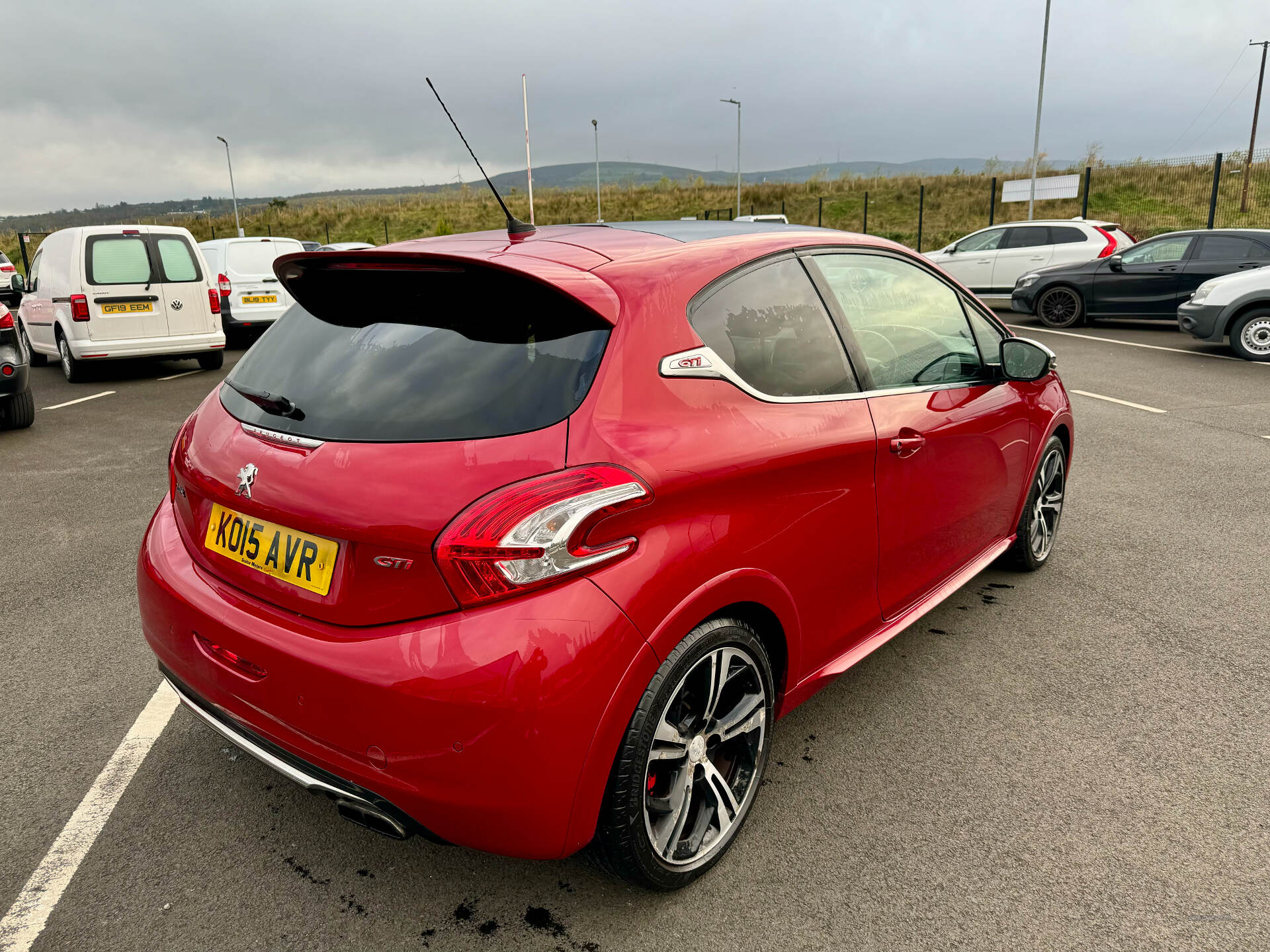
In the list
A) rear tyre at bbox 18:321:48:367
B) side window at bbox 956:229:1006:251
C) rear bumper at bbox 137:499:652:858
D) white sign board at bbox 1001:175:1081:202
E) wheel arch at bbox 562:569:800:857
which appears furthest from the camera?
white sign board at bbox 1001:175:1081:202

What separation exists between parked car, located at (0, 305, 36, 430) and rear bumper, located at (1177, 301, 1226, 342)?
12880mm

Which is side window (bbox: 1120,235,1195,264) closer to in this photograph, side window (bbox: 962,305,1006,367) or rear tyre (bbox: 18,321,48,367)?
side window (bbox: 962,305,1006,367)

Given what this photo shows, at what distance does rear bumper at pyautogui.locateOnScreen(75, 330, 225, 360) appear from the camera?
9984mm

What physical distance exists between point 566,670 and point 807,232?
5.92ft

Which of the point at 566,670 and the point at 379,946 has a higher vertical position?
the point at 566,670

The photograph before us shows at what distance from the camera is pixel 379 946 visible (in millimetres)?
2088

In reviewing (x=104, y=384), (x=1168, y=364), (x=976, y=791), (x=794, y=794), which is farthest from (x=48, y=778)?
(x=1168, y=364)

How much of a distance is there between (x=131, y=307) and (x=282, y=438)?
9508mm

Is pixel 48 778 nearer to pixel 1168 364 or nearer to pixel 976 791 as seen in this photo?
pixel 976 791

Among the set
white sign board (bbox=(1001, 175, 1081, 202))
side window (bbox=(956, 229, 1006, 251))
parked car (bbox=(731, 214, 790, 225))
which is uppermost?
white sign board (bbox=(1001, 175, 1081, 202))

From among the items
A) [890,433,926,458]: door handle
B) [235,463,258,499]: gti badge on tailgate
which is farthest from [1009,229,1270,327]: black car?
[235,463,258,499]: gti badge on tailgate

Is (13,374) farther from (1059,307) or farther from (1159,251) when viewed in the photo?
(1159,251)

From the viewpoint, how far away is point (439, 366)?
6.79ft

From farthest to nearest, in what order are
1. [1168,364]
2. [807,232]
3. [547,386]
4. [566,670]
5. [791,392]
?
1. [1168,364]
2. [807,232]
3. [791,392]
4. [547,386]
5. [566,670]
